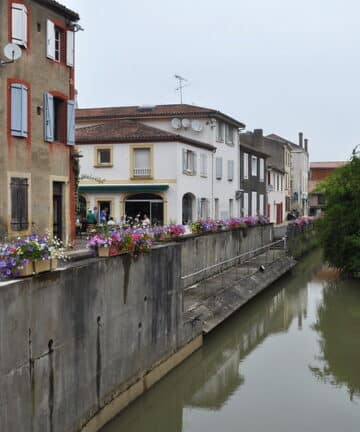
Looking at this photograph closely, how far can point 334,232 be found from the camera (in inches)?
1074

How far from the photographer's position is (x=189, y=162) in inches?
1262

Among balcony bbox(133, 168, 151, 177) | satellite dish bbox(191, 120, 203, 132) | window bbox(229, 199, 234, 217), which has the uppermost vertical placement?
satellite dish bbox(191, 120, 203, 132)

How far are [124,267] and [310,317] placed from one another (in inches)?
476

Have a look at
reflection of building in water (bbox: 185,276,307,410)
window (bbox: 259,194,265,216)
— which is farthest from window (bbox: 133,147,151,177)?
window (bbox: 259,194,265,216)

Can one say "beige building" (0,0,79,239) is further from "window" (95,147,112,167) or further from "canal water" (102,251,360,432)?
"window" (95,147,112,167)

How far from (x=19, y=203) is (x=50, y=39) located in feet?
15.9

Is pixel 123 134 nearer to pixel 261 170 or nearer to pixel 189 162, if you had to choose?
pixel 189 162

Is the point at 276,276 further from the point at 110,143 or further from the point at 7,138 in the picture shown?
the point at 7,138

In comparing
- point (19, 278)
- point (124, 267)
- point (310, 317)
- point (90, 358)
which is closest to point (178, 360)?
point (124, 267)

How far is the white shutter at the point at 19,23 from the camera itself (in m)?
16.8

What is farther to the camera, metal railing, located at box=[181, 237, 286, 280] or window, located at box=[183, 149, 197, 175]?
window, located at box=[183, 149, 197, 175]

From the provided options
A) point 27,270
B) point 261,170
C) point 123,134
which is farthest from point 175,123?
point 27,270

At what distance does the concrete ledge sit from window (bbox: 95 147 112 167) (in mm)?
16563

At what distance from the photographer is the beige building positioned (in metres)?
16.9
